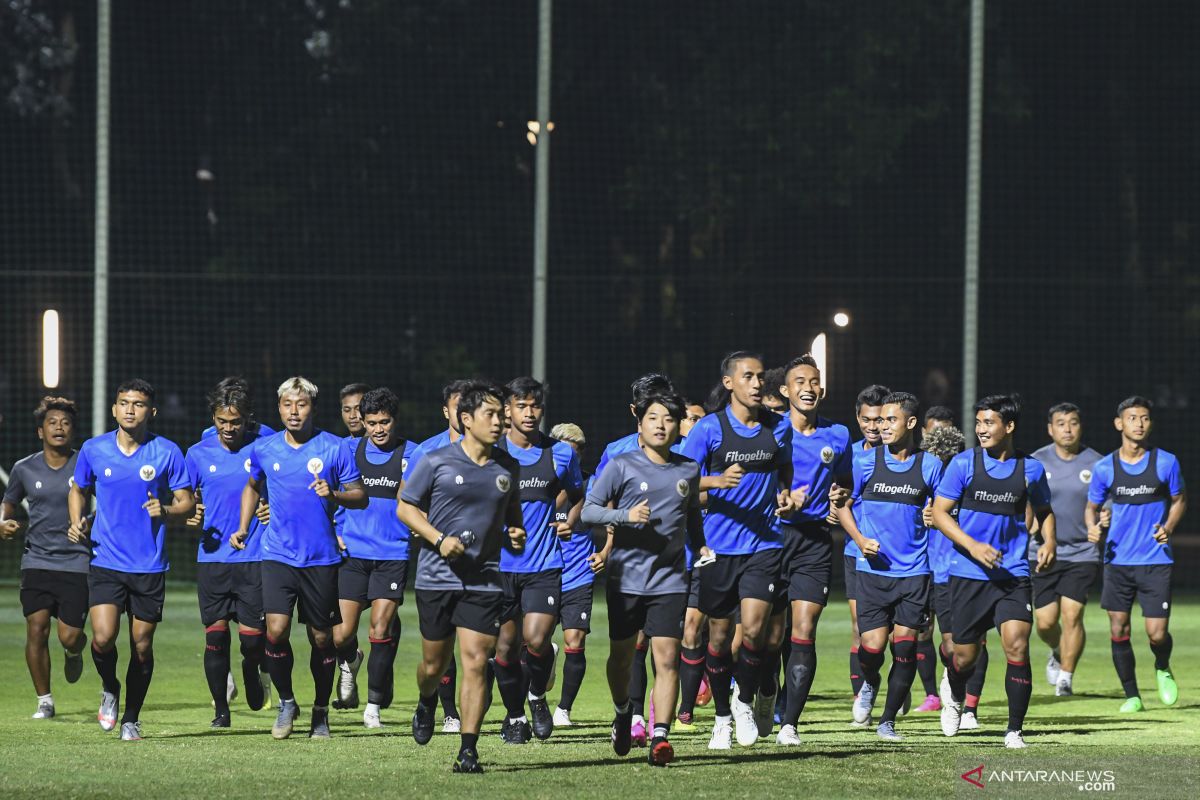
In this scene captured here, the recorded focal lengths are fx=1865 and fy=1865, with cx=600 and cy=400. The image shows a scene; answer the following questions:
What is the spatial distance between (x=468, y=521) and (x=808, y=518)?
2566 millimetres

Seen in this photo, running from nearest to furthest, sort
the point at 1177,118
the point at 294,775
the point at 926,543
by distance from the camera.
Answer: the point at 294,775, the point at 926,543, the point at 1177,118

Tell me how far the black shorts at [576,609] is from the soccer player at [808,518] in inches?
48.7

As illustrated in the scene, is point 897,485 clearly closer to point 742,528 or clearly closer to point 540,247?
point 742,528

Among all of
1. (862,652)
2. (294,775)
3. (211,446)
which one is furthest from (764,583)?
(211,446)

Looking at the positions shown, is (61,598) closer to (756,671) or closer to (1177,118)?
(756,671)

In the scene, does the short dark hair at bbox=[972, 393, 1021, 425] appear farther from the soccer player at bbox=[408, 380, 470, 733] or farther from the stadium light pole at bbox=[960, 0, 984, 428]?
the stadium light pole at bbox=[960, 0, 984, 428]

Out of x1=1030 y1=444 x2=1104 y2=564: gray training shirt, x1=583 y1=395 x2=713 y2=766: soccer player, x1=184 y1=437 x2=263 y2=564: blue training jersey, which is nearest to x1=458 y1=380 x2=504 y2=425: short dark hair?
x1=583 y1=395 x2=713 y2=766: soccer player

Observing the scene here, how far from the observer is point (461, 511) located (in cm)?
904

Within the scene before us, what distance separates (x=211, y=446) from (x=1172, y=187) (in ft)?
72.8

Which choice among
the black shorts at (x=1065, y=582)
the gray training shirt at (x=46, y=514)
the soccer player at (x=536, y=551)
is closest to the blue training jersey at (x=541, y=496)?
the soccer player at (x=536, y=551)

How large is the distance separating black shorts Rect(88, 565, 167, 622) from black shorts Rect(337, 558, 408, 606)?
129cm

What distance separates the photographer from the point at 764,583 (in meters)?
10.2

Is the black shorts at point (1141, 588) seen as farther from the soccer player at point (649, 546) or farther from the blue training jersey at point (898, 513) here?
the soccer player at point (649, 546)

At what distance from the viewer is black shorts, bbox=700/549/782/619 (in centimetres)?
1016
